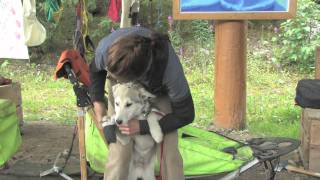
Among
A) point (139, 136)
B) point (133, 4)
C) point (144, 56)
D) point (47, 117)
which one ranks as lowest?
point (47, 117)

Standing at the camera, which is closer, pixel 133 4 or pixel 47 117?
pixel 133 4

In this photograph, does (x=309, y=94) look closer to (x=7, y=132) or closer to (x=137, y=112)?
(x=137, y=112)

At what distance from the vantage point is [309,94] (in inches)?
165

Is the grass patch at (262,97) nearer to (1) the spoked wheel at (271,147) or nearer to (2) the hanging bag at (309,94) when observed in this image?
(2) the hanging bag at (309,94)

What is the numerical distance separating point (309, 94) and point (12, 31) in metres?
2.43

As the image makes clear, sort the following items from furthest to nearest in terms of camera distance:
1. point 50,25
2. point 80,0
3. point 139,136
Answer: point 50,25
point 80,0
point 139,136

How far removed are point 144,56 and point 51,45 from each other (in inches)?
286

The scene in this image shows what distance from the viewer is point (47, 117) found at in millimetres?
6355

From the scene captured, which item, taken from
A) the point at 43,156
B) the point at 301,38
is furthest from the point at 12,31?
the point at 301,38

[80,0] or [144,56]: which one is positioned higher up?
[80,0]

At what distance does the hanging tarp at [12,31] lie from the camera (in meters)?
4.19

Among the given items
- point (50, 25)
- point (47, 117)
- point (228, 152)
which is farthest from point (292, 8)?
point (50, 25)

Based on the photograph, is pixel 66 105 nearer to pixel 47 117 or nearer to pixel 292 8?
pixel 47 117

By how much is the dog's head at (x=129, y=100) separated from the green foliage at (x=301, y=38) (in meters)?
5.57
